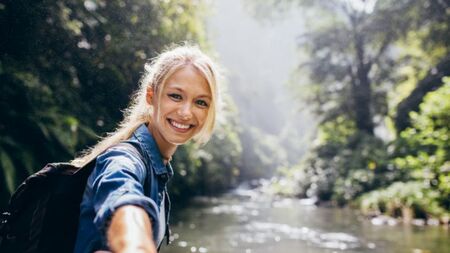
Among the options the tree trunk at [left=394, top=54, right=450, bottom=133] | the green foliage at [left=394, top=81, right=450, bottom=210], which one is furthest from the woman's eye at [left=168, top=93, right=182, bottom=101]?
the tree trunk at [left=394, top=54, right=450, bottom=133]

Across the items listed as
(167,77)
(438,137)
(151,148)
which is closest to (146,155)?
(151,148)

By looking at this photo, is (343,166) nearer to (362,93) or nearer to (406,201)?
(362,93)

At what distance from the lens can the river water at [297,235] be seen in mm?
8312

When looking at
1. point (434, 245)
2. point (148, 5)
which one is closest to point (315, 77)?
point (148, 5)

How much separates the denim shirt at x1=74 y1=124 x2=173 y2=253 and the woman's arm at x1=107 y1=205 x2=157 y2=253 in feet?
0.08

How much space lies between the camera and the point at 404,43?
23906mm

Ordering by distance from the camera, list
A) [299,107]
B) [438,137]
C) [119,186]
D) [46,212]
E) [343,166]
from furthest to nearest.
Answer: [299,107]
[343,166]
[438,137]
[46,212]
[119,186]

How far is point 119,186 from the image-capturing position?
135 centimetres

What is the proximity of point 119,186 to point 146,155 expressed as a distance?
387 millimetres

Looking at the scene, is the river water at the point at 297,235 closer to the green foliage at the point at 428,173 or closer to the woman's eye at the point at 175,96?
the green foliage at the point at 428,173

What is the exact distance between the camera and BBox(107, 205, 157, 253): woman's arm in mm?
1168

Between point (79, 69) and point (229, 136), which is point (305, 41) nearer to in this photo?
point (229, 136)

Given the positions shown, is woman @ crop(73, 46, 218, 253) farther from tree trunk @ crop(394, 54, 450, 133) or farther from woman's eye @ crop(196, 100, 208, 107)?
tree trunk @ crop(394, 54, 450, 133)

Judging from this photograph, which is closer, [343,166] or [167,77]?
[167,77]
